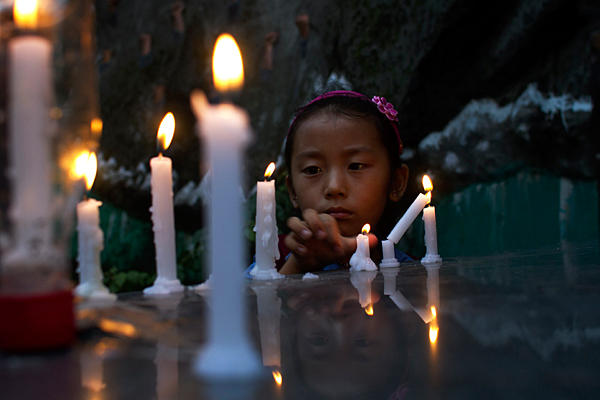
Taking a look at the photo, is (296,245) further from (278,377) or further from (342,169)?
(278,377)

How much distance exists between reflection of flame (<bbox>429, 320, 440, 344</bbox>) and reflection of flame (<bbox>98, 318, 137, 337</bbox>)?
0.24 m

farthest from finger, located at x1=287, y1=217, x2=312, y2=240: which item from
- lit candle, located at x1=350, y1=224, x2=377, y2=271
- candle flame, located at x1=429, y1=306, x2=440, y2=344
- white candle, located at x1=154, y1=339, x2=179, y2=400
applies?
white candle, located at x1=154, y1=339, x2=179, y2=400

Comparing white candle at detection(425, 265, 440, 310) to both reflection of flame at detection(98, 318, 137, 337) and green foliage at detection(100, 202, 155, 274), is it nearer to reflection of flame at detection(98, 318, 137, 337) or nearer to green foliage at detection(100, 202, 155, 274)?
reflection of flame at detection(98, 318, 137, 337)

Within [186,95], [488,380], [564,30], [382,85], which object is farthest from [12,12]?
[186,95]

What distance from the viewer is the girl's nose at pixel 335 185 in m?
1.57

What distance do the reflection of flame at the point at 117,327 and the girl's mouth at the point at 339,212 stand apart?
1231 mm

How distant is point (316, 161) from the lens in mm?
1647

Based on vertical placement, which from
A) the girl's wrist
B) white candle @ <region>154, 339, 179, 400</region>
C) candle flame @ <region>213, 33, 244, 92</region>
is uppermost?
candle flame @ <region>213, 33, 244, 92</region>

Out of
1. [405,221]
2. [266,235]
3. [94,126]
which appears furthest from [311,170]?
[94,126]

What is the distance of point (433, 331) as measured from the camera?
40 cm

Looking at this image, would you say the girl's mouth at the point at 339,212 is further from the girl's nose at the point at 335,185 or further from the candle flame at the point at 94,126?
the candle flame at the point at 94,126

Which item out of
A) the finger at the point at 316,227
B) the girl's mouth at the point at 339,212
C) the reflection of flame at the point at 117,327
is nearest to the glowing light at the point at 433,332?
the reflection of flame at the point at 117,327

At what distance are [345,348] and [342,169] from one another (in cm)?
130

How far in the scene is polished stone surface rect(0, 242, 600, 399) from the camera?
0.27 meters
